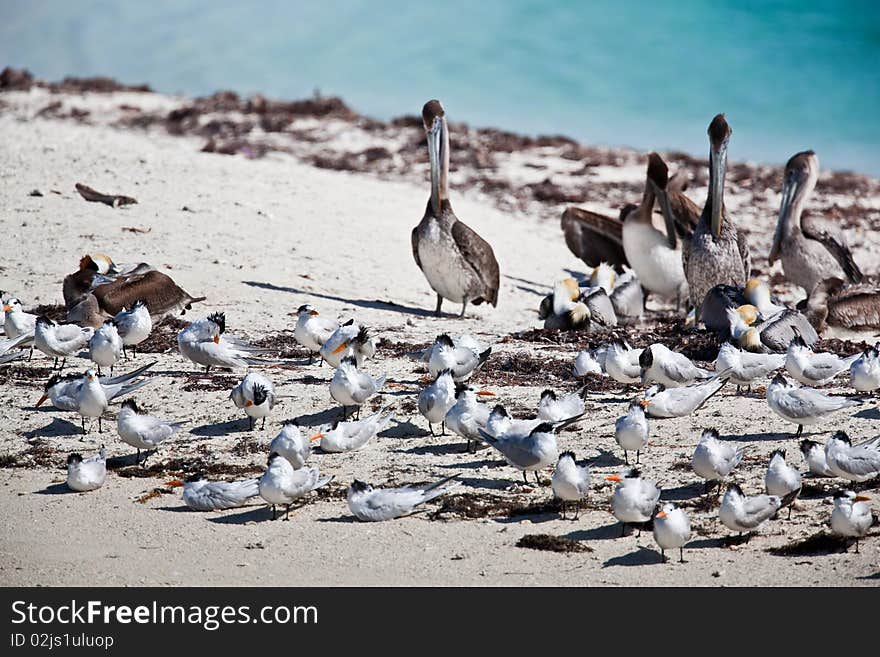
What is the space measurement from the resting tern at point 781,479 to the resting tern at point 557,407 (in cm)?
164

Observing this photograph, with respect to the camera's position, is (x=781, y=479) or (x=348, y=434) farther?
(x=348, y=434)

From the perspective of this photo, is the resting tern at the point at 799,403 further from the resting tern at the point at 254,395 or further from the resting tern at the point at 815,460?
the resting tern at the point at 254,395

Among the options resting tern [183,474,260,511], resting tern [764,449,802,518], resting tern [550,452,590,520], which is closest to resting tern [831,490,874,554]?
resting tern [764,449,802,518]

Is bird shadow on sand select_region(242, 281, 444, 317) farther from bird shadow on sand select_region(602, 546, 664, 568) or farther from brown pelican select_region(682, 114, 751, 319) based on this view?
bird shadow on sand select_region(602, 546, 664, 568)

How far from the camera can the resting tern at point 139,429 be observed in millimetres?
7695

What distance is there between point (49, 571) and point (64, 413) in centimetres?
271

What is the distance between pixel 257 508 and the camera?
A: 7199 mm

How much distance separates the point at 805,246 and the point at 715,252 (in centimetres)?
235

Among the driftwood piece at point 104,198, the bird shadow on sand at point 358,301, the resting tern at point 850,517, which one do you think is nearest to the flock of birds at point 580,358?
the resting tern at point 850,517

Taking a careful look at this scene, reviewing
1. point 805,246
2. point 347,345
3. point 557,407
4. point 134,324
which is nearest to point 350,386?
point 347,345

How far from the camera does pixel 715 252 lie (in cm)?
1277

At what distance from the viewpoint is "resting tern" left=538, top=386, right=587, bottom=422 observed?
817 cm

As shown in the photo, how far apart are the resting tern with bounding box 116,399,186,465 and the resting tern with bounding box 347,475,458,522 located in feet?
5.07

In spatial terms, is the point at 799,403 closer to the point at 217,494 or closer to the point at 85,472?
the point at 217,494
